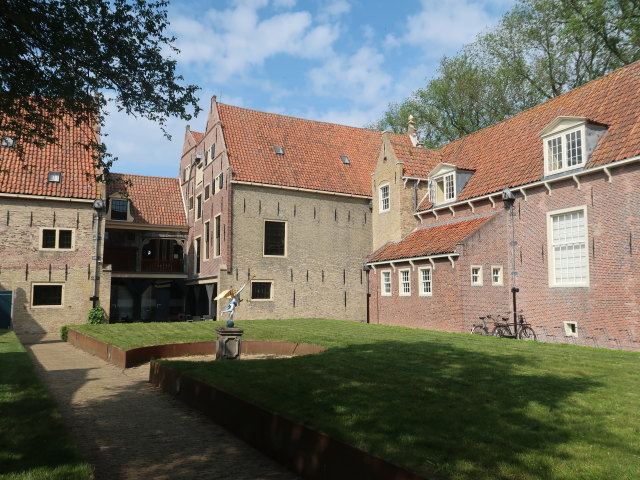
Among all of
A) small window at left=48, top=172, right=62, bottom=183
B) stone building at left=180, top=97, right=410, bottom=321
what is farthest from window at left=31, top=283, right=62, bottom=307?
stone building at left=180, top=97, right=410, bottom=321

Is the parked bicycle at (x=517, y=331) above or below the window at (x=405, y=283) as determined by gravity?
below

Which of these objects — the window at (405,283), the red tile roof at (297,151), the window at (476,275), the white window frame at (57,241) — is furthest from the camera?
the red tile roof at (297,151)

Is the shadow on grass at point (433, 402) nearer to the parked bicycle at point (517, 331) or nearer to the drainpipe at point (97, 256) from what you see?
the parked bicycle at point (517, 331)

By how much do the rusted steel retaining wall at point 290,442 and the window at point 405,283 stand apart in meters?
14.2

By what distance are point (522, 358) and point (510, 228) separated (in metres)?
9.13

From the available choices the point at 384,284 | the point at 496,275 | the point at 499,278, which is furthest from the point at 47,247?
the point at 499,278

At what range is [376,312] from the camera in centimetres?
2430

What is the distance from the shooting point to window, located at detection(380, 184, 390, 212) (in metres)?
26.1

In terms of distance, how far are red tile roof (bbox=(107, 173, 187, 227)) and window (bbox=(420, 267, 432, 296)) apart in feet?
56.3

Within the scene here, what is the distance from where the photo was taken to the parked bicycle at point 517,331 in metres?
17.5

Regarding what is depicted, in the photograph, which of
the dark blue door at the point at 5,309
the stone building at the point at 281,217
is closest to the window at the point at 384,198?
the stone building at the point at 281,217

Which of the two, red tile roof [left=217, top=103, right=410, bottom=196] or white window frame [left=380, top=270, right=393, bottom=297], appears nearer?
white window frame [left=380, top=270, right=393, bottom=297]

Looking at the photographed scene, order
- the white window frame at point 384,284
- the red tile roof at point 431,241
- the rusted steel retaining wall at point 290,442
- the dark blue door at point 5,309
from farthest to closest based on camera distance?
the dark blue door at point 5,309, the white window frame at point 384,284, the red tile roof at point 431,241, the rusted steel retaining wall at point 290,442

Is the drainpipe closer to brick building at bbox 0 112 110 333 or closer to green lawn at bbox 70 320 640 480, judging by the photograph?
brick building at bbox 0 112 110 333
